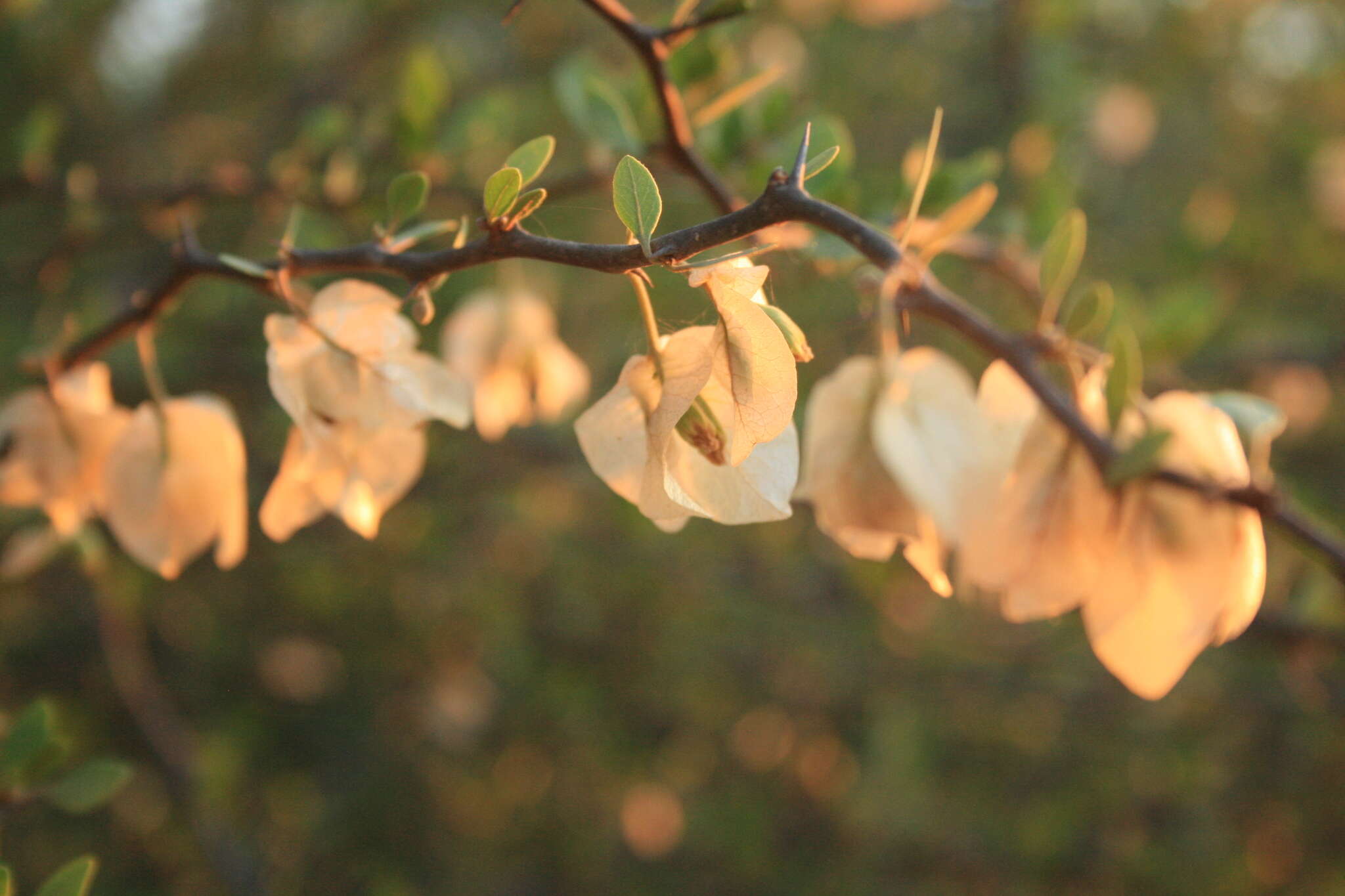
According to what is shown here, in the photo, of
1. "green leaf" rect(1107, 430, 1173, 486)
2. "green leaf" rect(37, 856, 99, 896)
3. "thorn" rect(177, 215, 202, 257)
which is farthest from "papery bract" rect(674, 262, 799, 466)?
"green leaf" rect(37, 856, 99, 896)

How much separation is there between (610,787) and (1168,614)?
1.46 metres

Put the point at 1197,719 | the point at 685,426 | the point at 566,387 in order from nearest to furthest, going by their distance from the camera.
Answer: the point at 685,426 < the point at 566,387 < the point at 1197,719

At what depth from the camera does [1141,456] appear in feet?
0.96

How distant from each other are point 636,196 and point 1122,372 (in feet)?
0.58

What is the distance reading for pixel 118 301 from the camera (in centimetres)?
135

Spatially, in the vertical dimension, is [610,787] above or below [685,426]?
below

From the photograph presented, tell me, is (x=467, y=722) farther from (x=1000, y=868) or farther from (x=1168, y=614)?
(x=1168, y=614)

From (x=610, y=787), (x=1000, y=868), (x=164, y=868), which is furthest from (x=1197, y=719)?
(x=164, y=868)

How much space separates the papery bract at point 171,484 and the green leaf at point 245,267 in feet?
0.43

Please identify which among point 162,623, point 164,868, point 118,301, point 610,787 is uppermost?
point 118,301

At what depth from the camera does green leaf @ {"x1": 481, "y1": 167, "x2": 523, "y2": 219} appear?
32 centimetres

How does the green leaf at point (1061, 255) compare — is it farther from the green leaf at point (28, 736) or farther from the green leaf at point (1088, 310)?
the green leaf at point (28, 736)

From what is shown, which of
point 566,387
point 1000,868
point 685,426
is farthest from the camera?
point 1000,868

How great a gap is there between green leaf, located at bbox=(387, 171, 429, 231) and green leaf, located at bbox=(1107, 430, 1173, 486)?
0.96 ft
